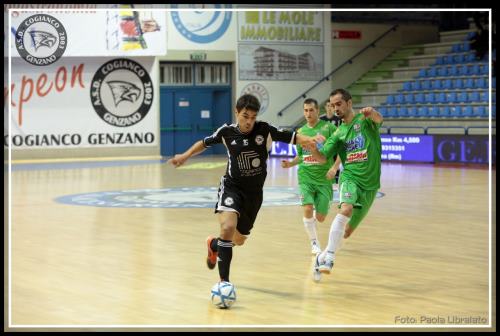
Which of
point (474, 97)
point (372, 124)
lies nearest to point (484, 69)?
point (474, 97)

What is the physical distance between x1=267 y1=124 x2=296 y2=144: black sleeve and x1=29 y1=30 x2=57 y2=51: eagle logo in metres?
24.7

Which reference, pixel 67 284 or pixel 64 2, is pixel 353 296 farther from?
pixel 64 2

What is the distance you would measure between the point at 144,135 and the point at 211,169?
26.7ft

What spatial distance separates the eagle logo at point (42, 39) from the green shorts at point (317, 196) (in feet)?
73.3

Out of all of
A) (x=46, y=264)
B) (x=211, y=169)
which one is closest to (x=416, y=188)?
(x=211, y=169)

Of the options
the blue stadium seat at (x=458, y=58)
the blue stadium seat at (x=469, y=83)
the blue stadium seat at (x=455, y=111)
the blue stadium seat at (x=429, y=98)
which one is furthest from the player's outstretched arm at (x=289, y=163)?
the blue stadium seat at (x=458, y=58)

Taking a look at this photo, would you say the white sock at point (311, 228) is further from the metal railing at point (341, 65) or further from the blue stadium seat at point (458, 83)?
the metal railing at point (341, 65)

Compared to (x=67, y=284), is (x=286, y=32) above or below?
above

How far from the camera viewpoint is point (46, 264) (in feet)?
32.9

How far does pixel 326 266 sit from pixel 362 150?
50.7 inches

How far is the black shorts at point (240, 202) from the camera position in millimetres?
8148

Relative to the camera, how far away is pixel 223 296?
24.9 feet

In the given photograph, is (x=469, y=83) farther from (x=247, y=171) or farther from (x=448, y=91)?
(x=247, y=171)

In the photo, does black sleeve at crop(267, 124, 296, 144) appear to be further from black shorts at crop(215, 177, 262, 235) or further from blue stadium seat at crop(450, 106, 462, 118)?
blue stadium seat at crop(450, 106, 462, 118)
